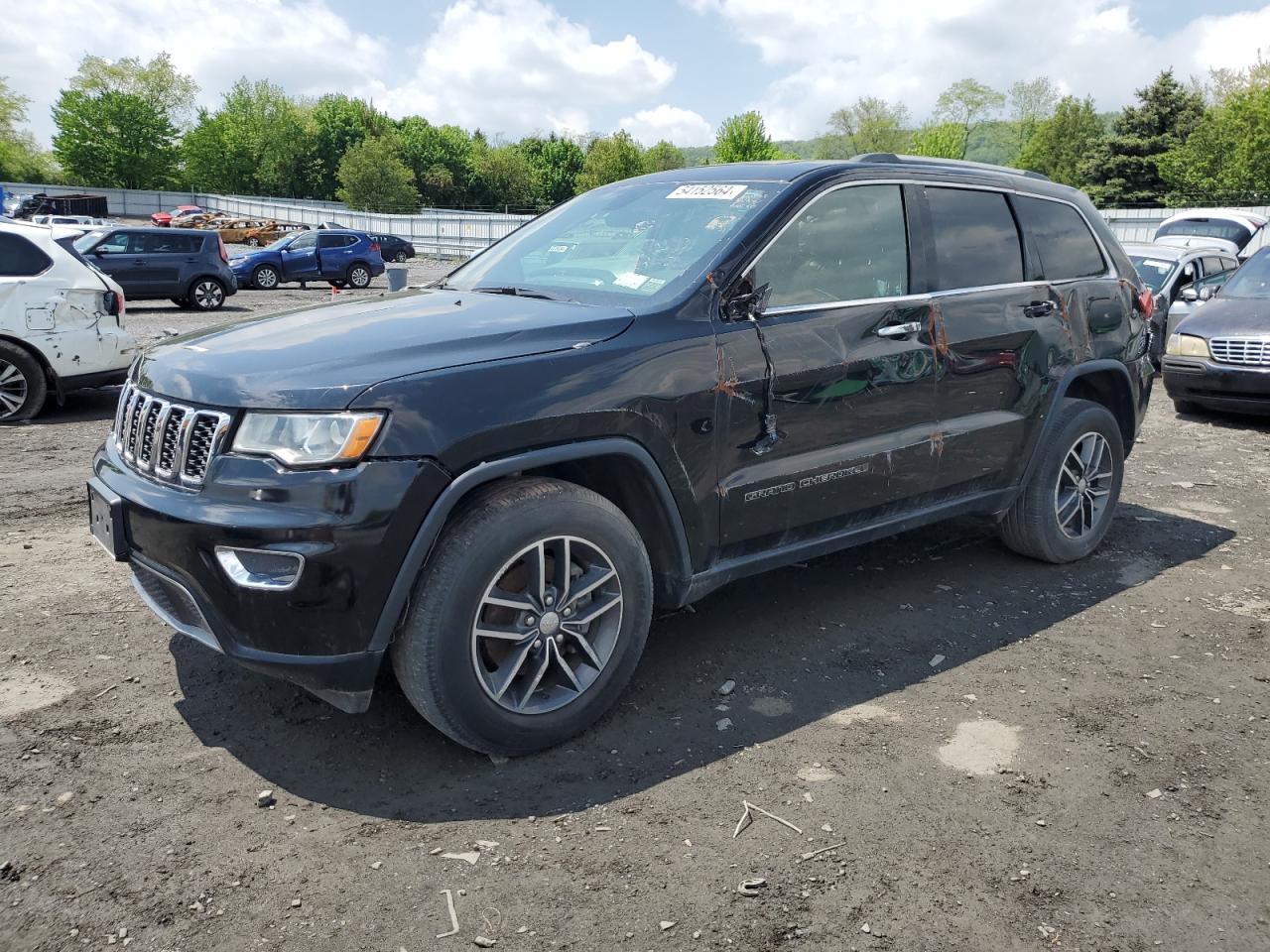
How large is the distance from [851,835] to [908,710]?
0.89 m

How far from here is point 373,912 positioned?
258 centimetres

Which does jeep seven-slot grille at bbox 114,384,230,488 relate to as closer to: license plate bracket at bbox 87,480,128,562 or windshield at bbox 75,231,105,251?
license plate bracket at bbox 87,480,128,562

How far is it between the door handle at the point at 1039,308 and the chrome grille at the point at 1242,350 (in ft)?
17.7

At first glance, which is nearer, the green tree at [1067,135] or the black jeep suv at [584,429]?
the black jeep suv at [584,429]

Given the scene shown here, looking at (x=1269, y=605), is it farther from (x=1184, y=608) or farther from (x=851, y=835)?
(x=851, y=835)

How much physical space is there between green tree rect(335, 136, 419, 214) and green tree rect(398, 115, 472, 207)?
16.0 m

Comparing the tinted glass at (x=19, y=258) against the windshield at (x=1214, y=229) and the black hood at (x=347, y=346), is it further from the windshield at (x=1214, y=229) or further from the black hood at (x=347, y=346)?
the windshield at (x=1214, y=229)

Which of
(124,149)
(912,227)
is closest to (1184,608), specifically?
(912,227)

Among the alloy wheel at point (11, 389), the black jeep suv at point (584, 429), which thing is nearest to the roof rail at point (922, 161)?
the black jeep suv at point (584, 429)

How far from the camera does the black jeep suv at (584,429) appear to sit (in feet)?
9.52

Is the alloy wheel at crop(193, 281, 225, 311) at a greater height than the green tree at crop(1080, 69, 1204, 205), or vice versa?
the green tree at crop(1080, 69, 1204, 205)

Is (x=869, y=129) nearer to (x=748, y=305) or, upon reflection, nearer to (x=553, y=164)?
(x=553, y=164)

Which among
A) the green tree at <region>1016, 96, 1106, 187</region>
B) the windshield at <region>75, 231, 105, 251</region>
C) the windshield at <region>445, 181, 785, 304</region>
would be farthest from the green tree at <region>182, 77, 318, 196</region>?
the windshield at <region>445, 181, 785, 304</region>

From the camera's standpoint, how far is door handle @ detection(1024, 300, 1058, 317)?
466 centimetres
